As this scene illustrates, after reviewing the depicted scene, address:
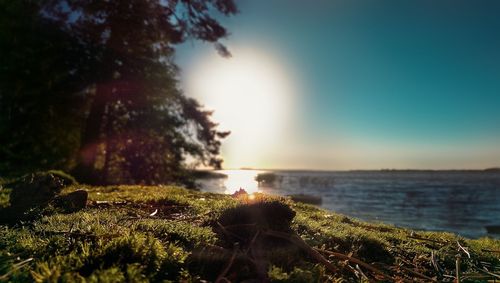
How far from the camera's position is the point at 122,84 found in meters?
17.1

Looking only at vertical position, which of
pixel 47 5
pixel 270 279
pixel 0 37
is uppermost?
A: pixel 47 5

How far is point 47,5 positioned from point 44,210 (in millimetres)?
14093

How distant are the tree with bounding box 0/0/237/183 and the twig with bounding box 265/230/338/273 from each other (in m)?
12.9

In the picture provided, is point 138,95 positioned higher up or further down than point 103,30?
further down

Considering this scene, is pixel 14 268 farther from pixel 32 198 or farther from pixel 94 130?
pixel 94 130

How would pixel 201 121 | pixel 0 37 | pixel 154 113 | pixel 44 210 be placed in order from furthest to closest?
pixel 201 121
pixel 154 113
pixel 0 37
pixel 44 210

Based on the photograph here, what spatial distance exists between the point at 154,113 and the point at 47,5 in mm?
6795

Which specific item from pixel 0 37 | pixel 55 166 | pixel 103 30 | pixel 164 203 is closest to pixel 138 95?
pixel 103 30

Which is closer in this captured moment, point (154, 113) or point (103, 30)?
point (103, 30)

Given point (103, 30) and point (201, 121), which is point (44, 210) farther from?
point (201, 121)

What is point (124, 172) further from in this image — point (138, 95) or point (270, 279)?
point (270, 279)

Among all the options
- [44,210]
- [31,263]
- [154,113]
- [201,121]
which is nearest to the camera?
[31,263]

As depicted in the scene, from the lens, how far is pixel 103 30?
15859mm

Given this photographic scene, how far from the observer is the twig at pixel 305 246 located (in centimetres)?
341
